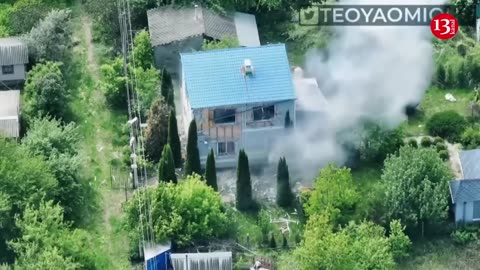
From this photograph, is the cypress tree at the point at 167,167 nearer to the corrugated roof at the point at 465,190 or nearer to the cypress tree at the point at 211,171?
the cypress tree at the point at 211,171

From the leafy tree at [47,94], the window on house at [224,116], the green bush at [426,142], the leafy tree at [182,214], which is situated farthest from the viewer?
the leafy tree at [47,94]

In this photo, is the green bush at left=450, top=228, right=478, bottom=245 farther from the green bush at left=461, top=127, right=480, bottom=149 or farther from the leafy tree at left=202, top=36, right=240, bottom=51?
the leafy tree at left=202, top=36, right=240, bottom=51

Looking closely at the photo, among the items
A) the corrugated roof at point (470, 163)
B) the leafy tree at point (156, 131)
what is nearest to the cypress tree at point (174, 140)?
the leafy tree at point (156, 131)

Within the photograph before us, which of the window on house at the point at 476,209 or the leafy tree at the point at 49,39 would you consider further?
the leafy tree at the point at 49,39

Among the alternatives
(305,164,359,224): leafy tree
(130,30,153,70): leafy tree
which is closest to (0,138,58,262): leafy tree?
(305,164,359,224): leafy tree

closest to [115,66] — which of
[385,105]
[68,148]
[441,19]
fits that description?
[68,148]

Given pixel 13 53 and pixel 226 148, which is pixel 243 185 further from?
pixel 13 53

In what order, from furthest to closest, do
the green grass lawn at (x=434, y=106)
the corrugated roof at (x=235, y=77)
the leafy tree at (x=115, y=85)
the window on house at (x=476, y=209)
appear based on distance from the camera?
the leafy tree at (x=115, y=85), the green grass lawn at (x=434, y=106), the corrugated roof at (x=235, y=77), the window on house at (x=476, y=209)
